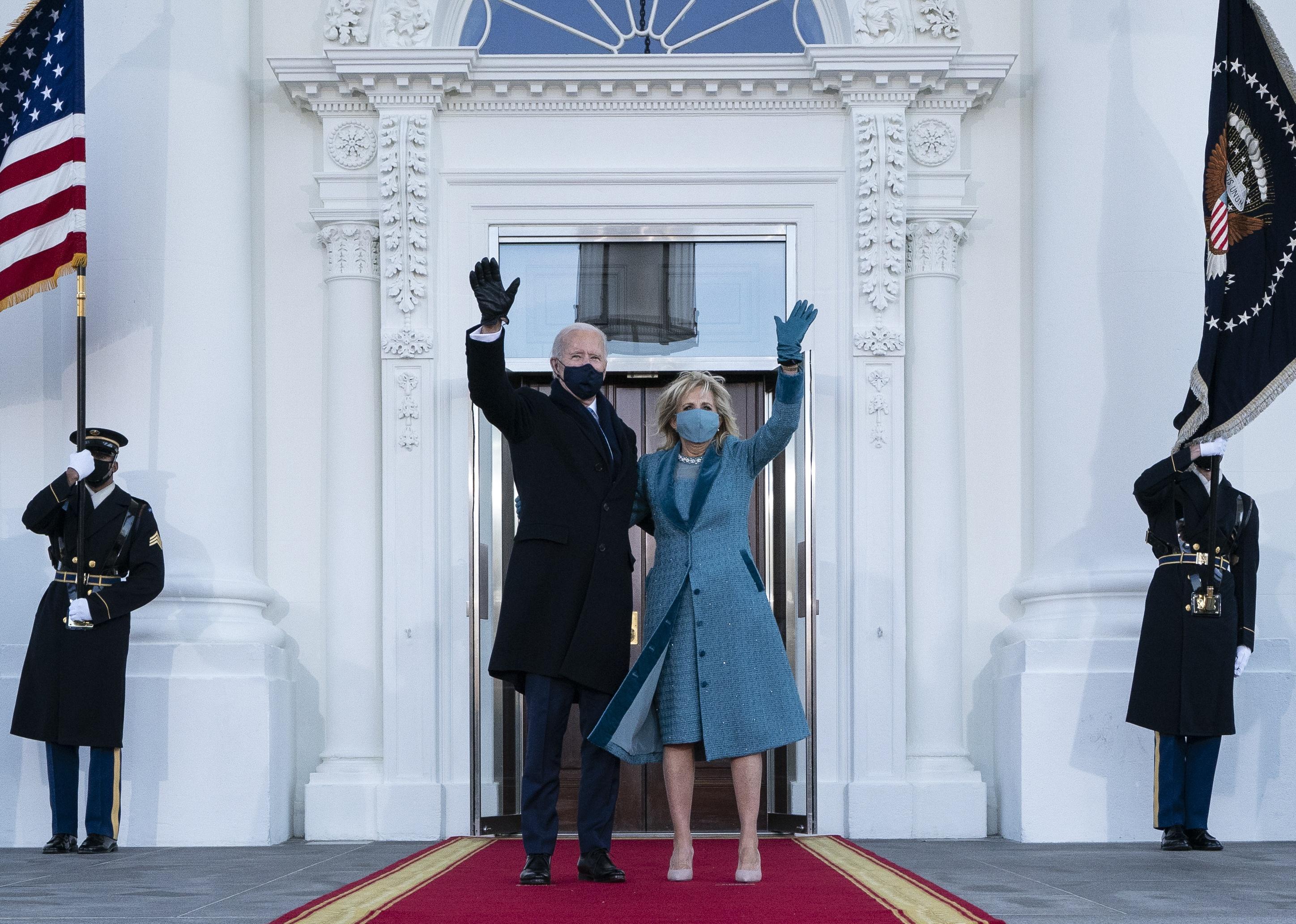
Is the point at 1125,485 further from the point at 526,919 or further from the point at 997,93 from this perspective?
the point at 526,919

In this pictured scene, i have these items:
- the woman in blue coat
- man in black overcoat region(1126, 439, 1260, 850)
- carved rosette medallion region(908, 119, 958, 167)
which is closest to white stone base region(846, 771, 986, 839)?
man in black overcoat region(1126, 439, 1260, 850)

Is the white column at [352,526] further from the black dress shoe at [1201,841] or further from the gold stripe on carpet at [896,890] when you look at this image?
A: the black dress shoe at [1201,841]

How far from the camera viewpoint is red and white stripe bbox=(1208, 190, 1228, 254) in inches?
259

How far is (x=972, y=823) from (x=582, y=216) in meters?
3.62

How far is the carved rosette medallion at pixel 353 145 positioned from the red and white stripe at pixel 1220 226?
162 inches

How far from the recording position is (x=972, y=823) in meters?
7.66

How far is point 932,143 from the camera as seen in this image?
8148 mm

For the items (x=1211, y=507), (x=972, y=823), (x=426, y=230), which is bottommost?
(x=972, y=823)

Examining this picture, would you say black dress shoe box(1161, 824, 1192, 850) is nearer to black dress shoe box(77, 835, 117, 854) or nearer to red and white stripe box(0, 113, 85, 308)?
black dress shoe box(77, 835, 117, 854)

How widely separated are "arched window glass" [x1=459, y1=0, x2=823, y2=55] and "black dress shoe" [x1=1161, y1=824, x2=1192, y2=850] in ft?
14.5

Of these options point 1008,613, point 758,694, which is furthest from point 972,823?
point 758,694

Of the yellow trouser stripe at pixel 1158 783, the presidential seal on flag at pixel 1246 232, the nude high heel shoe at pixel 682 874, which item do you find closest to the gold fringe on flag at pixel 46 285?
the nude high heel shoe at pixel 682 874

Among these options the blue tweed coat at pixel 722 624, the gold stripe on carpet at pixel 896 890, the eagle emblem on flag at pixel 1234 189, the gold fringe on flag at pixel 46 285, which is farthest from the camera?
the gold fringe on flag at pixel 46 285

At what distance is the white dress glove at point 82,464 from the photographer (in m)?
6.71
